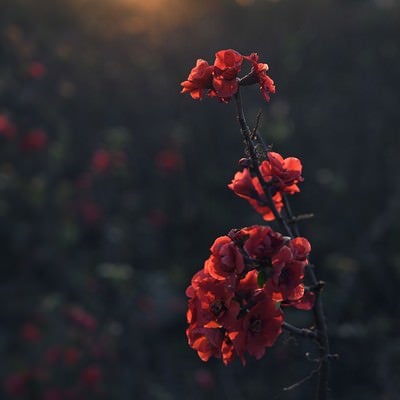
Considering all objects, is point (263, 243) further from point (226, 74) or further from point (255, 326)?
point (226, 74)

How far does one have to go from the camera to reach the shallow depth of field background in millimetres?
5641

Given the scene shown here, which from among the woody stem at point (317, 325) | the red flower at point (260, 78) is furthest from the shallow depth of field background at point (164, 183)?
the red flower at point (260, 78)

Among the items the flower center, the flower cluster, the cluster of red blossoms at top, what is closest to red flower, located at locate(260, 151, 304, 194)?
the flower cluster

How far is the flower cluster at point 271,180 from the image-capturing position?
1.79 metres

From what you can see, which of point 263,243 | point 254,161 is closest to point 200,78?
point 254,161

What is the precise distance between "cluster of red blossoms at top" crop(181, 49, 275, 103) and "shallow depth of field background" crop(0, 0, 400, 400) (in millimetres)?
3745

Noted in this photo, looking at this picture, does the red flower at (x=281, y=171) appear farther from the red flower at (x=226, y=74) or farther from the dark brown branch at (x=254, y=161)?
the red flower at (x=226, y=74)

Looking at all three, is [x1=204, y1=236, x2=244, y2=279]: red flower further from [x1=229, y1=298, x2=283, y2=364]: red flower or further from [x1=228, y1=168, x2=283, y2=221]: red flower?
[x1=228, y1=168, x2=283, y2=221]: red flower

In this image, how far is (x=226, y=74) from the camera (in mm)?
1730

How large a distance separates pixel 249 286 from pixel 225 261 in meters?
0.12

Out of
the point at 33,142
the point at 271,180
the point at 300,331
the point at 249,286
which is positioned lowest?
the point at 300,331

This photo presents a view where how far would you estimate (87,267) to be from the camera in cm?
662

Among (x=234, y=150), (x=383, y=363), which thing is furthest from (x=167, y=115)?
(x=383, y=363)

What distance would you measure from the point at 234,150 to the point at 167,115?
3.40 ft
